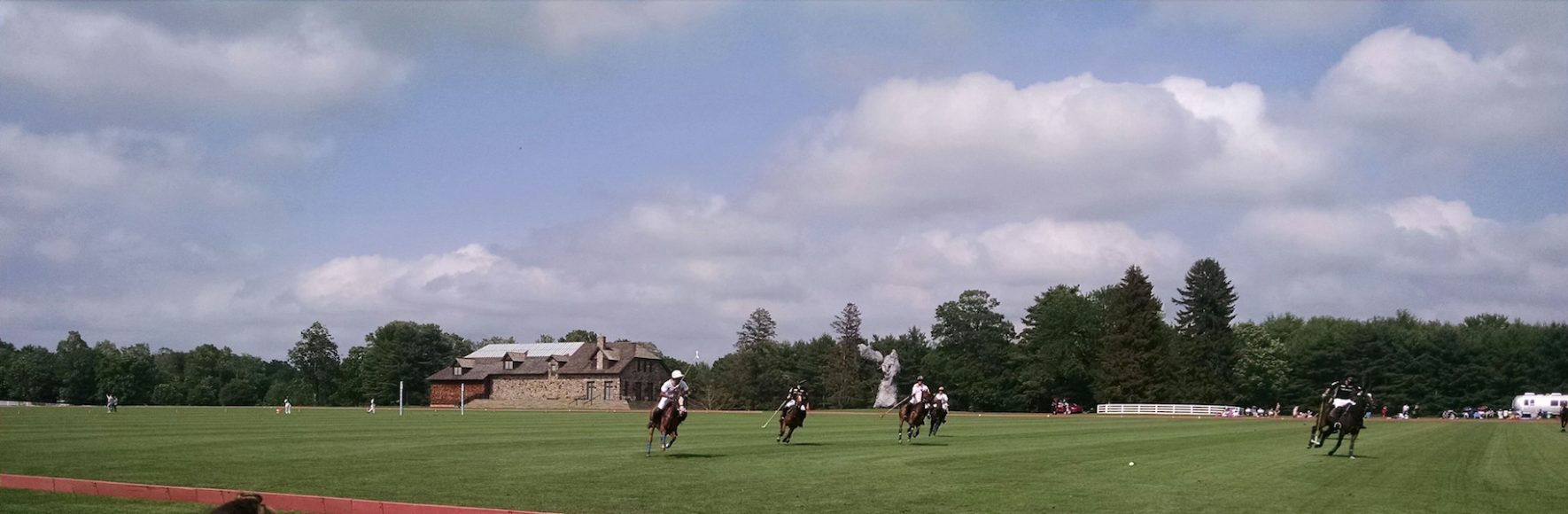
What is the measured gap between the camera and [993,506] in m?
16.6

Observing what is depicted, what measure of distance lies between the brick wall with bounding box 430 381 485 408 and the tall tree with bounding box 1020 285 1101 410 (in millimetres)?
56893

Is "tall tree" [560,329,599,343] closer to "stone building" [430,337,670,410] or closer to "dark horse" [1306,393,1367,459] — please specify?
"stone building" [430,337,670,410]

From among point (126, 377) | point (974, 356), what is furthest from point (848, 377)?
point (126, 377)

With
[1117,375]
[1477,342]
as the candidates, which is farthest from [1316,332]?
[1117,375]

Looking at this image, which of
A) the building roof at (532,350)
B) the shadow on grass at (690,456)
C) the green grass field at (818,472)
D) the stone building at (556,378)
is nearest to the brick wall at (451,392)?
the stone building at (556,378)

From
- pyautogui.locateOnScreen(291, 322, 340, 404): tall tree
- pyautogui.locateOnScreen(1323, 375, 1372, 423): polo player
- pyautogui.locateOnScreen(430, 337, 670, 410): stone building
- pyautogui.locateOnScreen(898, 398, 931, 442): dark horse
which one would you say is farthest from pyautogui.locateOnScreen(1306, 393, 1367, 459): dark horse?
pyautogui.locateOnScreen(291, 322, 340, 404): tall tree

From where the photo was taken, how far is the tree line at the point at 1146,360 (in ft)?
347

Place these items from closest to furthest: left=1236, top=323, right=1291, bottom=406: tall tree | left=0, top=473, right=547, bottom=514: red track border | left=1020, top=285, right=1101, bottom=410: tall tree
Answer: left=0, top=473, right=547, bottom=514: red track border → left=1020, top=285, right=1101, bottom=410: tall tree → left=1236, top=323, right=1291, bottom=406: tall tree

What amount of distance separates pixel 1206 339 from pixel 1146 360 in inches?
514

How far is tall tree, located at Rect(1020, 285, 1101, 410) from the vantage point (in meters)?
111

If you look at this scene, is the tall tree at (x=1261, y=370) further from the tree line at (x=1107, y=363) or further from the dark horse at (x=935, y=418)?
the dark horse at (x=935, y=418)

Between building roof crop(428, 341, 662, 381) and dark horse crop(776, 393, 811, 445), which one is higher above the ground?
building roof crop(428, 341, 662, 381)

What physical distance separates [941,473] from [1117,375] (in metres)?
86.2

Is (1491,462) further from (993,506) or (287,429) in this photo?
(287,429)
